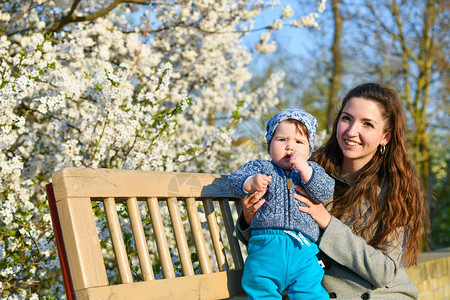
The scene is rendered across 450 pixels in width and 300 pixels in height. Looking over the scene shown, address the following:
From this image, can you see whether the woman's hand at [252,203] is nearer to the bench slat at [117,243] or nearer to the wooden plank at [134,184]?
the wooden plank at [134,184]

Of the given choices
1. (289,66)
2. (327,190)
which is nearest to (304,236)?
(327,190)

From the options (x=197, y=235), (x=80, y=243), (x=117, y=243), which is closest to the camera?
(x=80, y=243)

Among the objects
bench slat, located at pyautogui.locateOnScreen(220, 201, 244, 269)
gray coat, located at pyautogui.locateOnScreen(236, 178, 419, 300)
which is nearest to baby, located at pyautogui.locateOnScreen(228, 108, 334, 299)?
gray coat, located at pyautogui.locateOnScreen(236, 178, 419, 300)

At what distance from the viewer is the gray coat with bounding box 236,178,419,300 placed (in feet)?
8.08

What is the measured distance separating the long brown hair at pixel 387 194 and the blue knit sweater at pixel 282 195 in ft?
1.24

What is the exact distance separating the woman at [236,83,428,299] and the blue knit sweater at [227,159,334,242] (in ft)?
0.12

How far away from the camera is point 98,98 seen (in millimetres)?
3789

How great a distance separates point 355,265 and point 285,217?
1.46 ft

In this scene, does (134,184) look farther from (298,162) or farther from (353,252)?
(353,252)

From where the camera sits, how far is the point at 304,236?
2.38m

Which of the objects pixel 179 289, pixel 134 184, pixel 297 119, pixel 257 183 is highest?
pixel 297 119

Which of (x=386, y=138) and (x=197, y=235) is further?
(x=386, y=138)

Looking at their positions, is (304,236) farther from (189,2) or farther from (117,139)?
(189,2)

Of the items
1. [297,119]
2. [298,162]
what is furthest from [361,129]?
[298,162]
